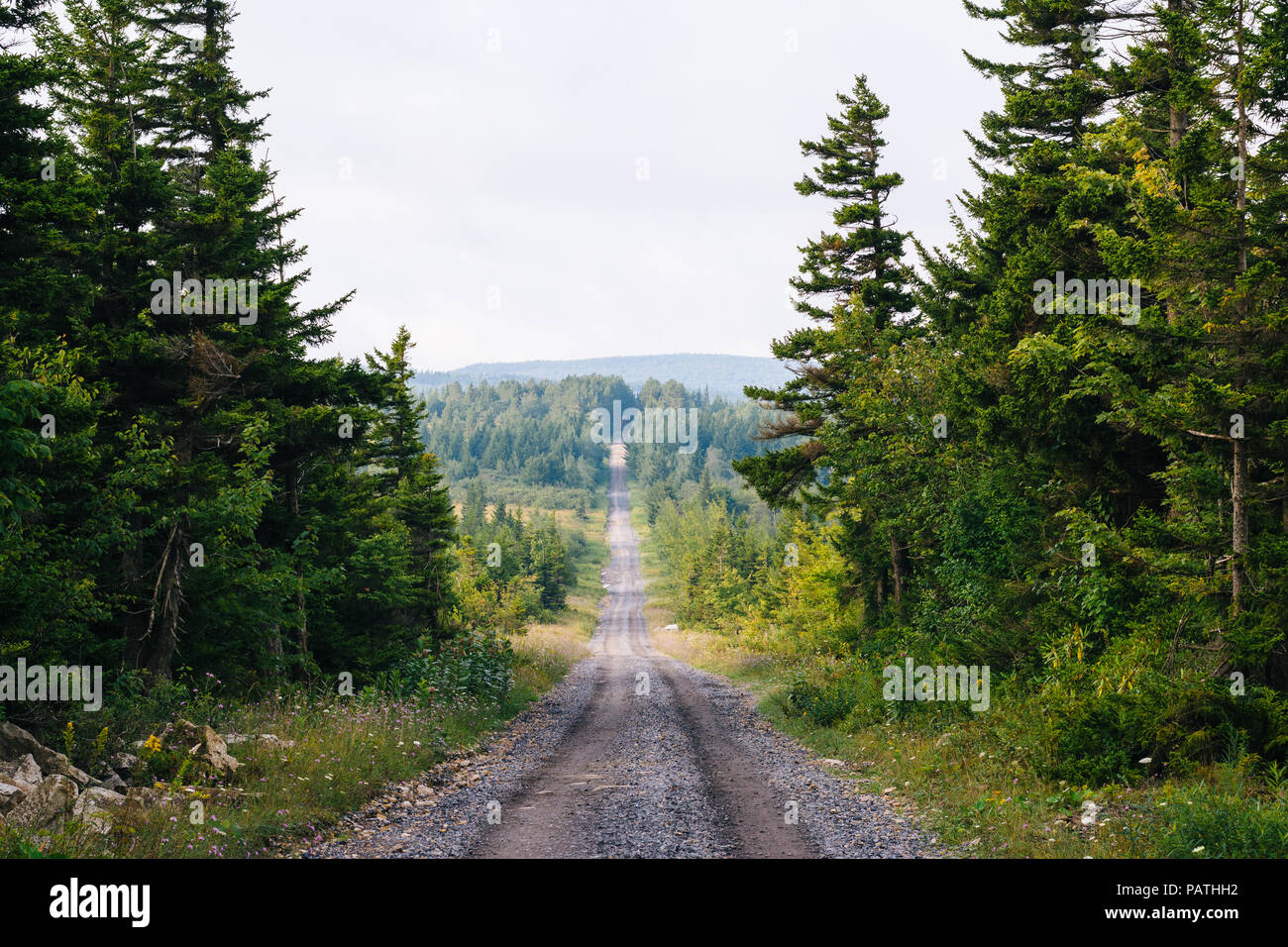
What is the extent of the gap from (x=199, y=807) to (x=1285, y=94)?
50.3 ft

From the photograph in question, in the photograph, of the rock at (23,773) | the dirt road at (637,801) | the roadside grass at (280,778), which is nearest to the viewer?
the roadside grass at (280,778)

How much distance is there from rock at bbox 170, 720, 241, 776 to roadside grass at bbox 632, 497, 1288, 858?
26.9 feet

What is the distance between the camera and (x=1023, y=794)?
29.1 feet

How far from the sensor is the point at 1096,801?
807cm

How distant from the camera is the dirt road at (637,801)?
786 cm

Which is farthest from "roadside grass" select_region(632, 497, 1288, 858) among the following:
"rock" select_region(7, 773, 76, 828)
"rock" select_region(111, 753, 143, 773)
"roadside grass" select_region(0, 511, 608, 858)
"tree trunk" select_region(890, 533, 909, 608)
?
"rock" select_region(111, 753, 143, 773)

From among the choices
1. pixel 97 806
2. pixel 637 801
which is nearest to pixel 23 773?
pixel 97 806

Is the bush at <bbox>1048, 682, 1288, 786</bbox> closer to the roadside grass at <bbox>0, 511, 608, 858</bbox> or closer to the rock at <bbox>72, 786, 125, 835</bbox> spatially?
the roadside grass at <bbox>0, 511, 608, 858</bbox>

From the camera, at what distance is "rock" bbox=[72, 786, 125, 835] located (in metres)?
6.46

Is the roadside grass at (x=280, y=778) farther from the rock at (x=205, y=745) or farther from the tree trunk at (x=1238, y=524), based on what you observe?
the tree trunk at (x=1238, y=524)

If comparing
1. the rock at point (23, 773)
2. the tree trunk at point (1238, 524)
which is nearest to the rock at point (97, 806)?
the rock at point (23, 773)

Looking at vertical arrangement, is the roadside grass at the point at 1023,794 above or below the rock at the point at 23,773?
below

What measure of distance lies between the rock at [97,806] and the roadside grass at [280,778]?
6cm
